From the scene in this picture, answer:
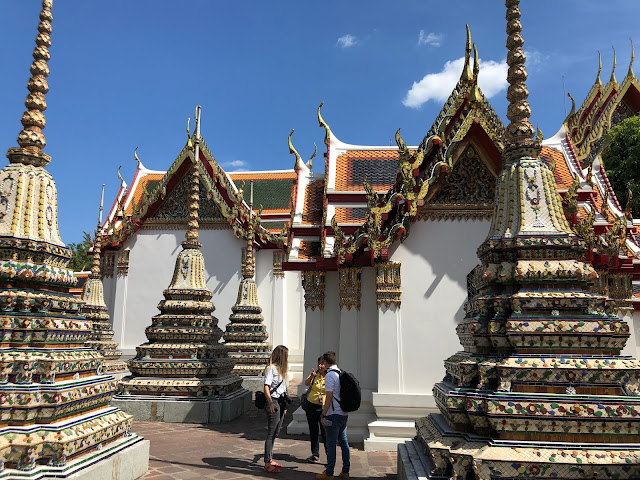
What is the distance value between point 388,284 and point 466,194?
1.84 metres

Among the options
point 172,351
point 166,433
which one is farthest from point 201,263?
point 166,433

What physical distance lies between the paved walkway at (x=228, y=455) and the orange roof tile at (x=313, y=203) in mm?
4601

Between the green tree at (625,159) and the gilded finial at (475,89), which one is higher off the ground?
the green tree at (625,159)

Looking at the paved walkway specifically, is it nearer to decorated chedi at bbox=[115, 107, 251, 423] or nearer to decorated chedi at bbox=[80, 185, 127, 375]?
decorated chedi at bbox=[115, 107, 251, 423]

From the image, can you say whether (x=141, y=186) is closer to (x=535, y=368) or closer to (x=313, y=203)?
(x=313, y=203)

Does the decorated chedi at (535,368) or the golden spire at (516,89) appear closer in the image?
the decorated chedi at (535,368)

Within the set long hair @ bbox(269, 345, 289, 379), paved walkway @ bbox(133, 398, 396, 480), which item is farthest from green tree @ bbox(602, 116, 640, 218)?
long hair @ bbox(269, 345, 289, 379)

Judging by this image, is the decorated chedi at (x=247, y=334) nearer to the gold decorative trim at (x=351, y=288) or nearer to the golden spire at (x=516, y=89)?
the gold decorative trim at (x=351, y=288)

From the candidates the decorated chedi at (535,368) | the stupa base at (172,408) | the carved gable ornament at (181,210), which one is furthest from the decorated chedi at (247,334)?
the decorated chedi at (535,368)

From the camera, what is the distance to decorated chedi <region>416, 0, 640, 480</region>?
3.49 m

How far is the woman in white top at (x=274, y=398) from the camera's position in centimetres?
582

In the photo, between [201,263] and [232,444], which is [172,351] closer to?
[201,263]

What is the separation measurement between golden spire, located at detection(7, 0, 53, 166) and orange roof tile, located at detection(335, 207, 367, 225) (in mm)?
6833

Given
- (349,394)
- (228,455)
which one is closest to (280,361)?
(349,394)
